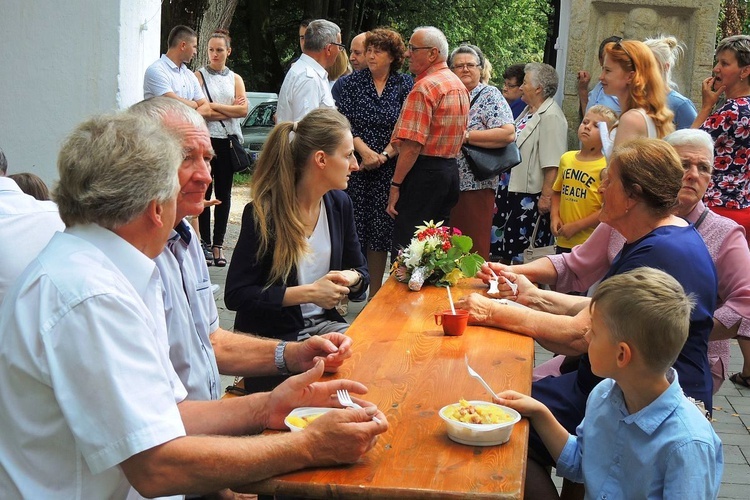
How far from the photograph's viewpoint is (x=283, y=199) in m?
4.04

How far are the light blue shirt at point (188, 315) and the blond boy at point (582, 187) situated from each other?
371cm

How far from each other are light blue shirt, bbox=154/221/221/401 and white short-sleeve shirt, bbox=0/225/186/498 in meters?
0.80

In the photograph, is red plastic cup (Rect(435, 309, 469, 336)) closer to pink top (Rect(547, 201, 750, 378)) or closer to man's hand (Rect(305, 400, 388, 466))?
pink top (Rect(547, 201, 750, 378))

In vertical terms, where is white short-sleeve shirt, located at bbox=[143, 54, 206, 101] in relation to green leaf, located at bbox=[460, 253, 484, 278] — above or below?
above

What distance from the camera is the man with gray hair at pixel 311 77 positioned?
23.8 feet

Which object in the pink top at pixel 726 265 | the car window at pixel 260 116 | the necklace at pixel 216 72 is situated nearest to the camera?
the pink top at pixel 726 265

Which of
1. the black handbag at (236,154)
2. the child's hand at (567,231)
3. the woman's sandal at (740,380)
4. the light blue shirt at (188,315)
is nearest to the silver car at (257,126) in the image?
the black handbag at (236,154)

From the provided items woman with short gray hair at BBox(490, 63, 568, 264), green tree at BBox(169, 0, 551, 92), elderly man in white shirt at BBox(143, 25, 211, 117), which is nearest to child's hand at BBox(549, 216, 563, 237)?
woman with short gray hair at BBox(490, 63, 568, 264)

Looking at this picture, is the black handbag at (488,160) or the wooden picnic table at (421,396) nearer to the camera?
the wooden picnic table at (421,396)

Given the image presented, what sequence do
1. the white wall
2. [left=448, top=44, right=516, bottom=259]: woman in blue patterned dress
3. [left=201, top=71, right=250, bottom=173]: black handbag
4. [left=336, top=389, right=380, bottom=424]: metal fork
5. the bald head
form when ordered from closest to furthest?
[left=336, top=389, right=380, bottom=424]: metal fork, the white wall, [left=448, top=44, right=516, bottom=259]: woman in blue patterned dress, the bald head, [left=201, top=71, right=250, bottom=173]: black handbag

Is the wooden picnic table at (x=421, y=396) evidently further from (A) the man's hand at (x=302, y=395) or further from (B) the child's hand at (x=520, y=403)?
(A) the man's hand at (x=302, y=395)

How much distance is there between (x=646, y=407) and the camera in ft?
8.16

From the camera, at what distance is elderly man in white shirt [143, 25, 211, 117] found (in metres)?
8.00

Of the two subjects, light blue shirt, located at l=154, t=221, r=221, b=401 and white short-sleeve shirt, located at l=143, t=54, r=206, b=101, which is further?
white short-sleeve shirt, located at l=143, t=54, r=206, b=101
